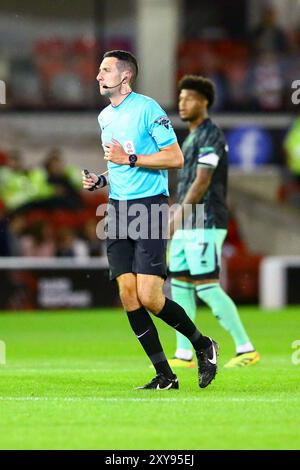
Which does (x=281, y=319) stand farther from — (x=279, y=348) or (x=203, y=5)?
(x=203, y=5)

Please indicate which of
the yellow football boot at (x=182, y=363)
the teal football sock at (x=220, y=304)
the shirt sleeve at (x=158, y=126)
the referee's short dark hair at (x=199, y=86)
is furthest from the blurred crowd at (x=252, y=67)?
the shirt sleeve at (x=158, y=126)

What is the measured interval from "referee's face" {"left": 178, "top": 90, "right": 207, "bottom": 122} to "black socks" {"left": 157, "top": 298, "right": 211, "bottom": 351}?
8.96 ft

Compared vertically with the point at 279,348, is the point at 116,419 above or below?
above

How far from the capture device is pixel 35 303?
20438mm

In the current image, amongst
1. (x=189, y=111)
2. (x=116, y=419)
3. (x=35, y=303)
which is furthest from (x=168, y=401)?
(x=35, y=303)

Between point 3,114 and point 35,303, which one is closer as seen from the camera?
point 35,303

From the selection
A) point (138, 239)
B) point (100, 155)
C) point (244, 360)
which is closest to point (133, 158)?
point (138, 239)

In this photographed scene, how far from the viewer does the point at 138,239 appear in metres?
9.10

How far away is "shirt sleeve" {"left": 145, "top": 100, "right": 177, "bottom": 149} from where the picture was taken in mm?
9055

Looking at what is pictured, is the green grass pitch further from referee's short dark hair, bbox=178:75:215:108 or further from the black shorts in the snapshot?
referee's short dark hair, bbox=178:75:215:108

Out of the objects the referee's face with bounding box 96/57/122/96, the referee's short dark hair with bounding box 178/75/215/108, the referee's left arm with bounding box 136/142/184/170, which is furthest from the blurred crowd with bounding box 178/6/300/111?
the referee's left arm with bounding box 136/142/184/170

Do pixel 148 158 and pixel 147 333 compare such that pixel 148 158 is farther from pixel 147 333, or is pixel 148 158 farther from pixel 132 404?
pixel 132 404

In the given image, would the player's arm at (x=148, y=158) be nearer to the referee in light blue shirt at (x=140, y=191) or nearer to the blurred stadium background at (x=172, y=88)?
the referee in light blue shirt at (x=140, y=191)

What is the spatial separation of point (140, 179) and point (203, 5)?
62.5ft
